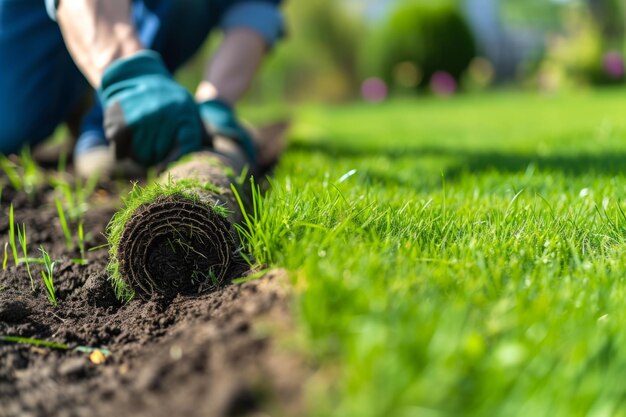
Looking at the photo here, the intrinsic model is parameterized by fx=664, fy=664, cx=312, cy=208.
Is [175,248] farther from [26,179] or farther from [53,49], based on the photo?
[53,49]

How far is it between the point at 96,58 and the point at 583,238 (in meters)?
1.70

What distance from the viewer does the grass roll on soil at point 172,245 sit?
154cm

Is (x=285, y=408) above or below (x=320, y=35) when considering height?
above

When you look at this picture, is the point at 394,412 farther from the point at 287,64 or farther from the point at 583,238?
the point at 287,64

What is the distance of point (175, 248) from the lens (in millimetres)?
1578

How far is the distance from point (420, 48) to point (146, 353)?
13389 millimetres

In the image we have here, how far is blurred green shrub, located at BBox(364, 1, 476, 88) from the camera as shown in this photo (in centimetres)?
1386

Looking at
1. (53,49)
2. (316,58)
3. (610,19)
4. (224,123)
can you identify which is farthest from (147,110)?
(610,19)

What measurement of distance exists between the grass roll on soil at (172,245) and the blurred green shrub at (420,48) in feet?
41.9

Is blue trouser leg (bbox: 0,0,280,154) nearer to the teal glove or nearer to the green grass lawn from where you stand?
the teal glove

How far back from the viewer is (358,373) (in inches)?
34.2

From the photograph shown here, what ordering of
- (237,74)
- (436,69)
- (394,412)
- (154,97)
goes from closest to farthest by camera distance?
(394,412) < (154,97) < (237,74) < (436,69)

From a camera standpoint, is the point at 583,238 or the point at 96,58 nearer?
the point at 583,238

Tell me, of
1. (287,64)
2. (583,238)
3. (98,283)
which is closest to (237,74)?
(98,283)
